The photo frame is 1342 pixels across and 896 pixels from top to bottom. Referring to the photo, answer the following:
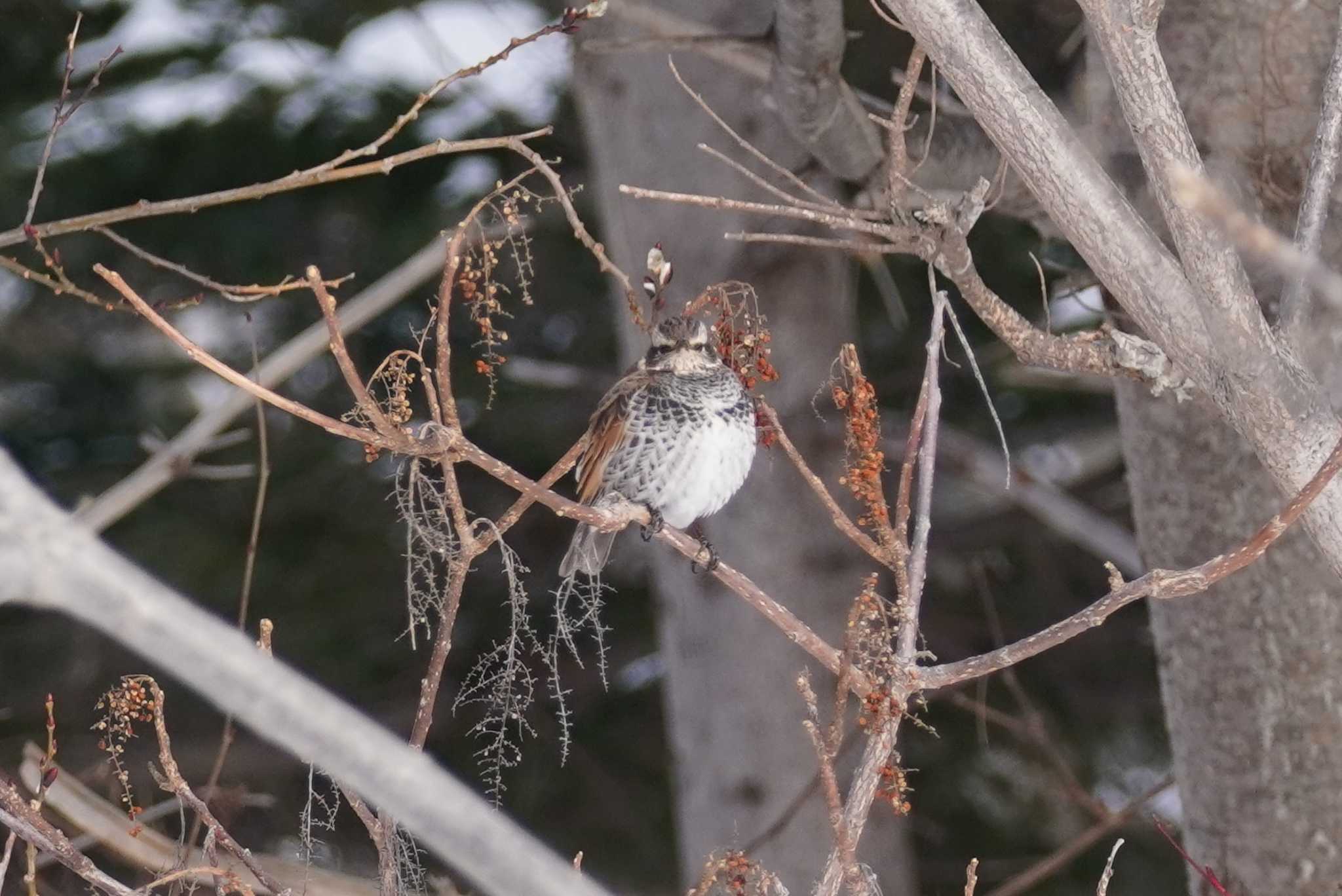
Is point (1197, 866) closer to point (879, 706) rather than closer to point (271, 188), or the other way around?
point (879, 706)

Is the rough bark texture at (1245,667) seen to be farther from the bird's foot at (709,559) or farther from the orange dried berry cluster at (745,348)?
the orange dried berry cluster at (745,348)

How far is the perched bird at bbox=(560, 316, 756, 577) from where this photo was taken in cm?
334

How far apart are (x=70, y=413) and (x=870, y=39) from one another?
2985mm

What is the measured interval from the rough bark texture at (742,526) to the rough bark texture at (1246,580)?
1470 millimetres

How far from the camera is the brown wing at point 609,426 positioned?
3.39 meters

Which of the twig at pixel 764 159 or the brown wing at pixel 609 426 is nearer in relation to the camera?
the twig at pixel 764 159

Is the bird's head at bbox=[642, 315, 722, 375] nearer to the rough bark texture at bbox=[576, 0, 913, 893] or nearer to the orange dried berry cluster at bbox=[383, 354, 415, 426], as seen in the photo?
the rough bark texture at bbox=[576, 0, 913, 893]

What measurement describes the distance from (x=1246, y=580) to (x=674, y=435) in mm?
1204

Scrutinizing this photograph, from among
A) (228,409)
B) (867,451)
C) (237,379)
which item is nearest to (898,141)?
(867,451)

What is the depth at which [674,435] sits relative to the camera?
3340mm

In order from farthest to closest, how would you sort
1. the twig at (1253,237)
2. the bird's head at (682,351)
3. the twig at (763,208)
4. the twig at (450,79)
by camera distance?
the bird's head at (682,351) → the twig at (450,79) → the twig at (763,208) → the twig at (1253,237)

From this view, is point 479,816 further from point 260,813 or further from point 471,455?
point 260,813

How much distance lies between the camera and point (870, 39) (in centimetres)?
453

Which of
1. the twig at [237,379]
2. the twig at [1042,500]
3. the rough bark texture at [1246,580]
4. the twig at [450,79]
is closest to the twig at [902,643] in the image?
the twig at [237,379]
